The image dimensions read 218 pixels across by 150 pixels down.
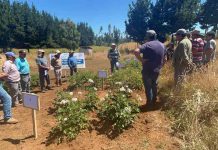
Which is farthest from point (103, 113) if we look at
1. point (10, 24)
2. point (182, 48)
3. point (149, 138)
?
point (10, 24)

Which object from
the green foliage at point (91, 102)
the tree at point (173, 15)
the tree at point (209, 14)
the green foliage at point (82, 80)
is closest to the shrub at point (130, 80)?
the green foliage at point (82, 80)

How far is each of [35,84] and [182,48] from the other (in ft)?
26.3

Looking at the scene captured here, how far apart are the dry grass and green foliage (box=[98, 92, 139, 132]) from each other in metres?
0.82

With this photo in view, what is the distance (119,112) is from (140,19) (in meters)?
33.4

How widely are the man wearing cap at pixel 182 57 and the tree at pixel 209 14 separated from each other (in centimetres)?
3296

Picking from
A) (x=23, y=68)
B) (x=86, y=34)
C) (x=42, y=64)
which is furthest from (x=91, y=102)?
(x=86, y=34)

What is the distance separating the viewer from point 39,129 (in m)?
6.29

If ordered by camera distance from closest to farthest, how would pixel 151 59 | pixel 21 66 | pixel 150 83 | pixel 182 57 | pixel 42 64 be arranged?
1. pixel 151 59
2. pixel 150 83
3. pixel 182 57
4. pixel 21 66
5. pixel 42 64

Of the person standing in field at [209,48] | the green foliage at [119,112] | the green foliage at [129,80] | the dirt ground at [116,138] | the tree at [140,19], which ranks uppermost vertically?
the tree at [140,19]

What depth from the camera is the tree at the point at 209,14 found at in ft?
121

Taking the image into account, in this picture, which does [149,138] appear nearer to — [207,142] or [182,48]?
[207,142]

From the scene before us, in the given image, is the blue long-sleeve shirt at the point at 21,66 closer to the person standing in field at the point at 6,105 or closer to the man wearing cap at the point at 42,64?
the man wearing cap at the point at 42,64

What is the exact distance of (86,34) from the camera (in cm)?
9912

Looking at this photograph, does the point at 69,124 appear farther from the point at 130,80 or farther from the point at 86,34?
the point at 86,34
